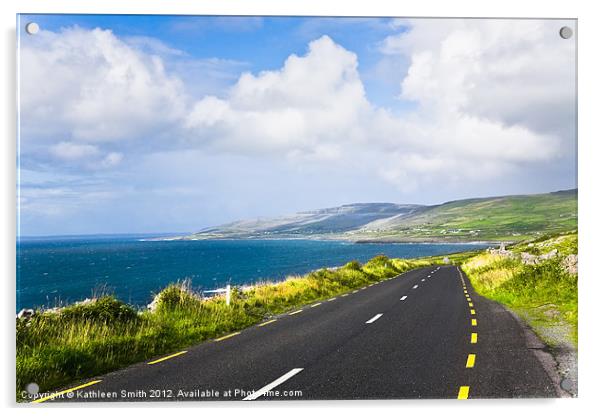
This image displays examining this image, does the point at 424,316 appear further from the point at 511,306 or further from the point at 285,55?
the point at 285,55

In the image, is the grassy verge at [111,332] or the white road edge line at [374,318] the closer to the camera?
the grassy verge at [111,332]

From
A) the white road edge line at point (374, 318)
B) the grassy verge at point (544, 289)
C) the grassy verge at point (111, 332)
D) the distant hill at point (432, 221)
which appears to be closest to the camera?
the grassy verge at point (111, 332)

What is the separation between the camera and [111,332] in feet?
31.0

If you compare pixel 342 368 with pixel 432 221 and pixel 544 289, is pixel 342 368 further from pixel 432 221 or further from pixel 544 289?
pixel 544 289

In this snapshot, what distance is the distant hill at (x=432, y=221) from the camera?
29.0 ft

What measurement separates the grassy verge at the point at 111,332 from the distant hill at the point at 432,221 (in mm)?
2197

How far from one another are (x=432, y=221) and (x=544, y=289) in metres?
5.78

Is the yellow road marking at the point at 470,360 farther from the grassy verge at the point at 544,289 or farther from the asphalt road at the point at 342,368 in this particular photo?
the grassy verge at the point at 544,289

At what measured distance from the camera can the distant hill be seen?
348 inches

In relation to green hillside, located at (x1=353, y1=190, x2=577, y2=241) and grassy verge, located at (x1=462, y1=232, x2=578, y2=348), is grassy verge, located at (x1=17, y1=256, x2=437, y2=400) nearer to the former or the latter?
green hillside, located at (x1=353, y1=190, x2=577, y2=241)

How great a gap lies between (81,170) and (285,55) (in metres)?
4.54

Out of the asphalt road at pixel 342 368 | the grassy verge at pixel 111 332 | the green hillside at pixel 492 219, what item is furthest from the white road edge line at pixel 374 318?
the grassy verge at pixel 111 332

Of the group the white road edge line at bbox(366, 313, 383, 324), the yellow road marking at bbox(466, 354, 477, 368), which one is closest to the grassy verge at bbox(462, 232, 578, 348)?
the yellow road marking at bbox(466, 354, 477, 368)
